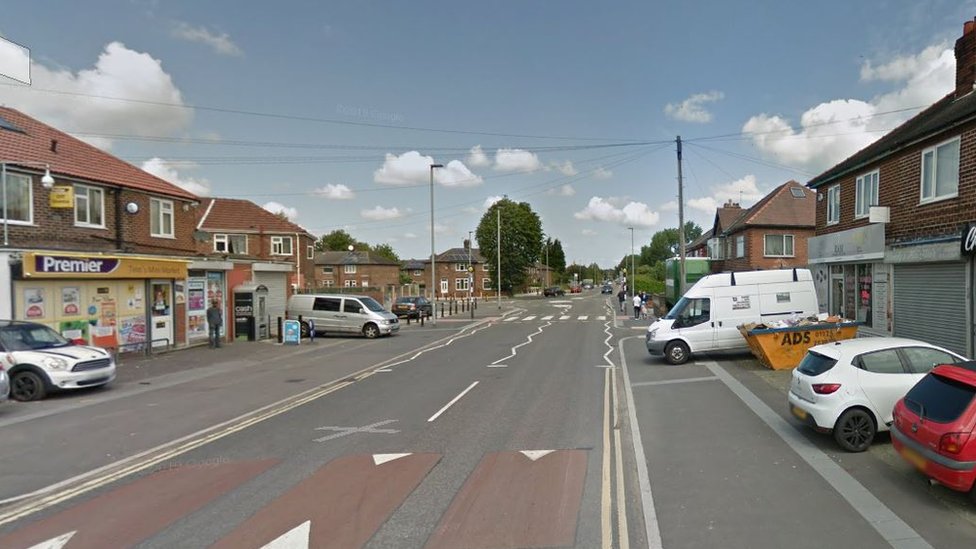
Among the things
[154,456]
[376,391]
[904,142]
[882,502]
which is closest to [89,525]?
[154,456]

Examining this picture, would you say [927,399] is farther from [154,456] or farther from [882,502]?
[154,456]

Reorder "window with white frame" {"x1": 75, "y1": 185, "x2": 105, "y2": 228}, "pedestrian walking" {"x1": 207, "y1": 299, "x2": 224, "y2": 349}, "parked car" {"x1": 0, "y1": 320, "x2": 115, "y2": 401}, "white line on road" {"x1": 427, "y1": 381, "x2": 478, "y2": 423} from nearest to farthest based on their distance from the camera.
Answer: "white line on road" {"x1": 427, "y1": 381, "x2": 478, "y2": 423}
"parked car" {"x1": 0, "y1": 320, "x2": 115, "y2": 401}
"window with white frame" {"x1": 75, "y1": 185, "x2": 105, "y2": 228}
"pedestrian walking" {"x1": 207, "y1": 299, "x2": 224, "y2": 349}

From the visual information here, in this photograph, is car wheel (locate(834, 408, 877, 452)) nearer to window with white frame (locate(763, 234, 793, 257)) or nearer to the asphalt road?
the asphalt road

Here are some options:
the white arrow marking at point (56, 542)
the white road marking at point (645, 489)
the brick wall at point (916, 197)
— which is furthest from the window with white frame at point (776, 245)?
the white arrow marking at point (56, 542)

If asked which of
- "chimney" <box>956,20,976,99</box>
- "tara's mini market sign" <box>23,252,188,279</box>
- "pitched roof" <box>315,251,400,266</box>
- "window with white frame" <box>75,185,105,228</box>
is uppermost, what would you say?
"chimney" <box>956,20,976,99</box>

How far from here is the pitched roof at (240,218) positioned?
40750 millimetres

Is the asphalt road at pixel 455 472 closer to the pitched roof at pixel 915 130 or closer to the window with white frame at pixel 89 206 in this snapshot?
the pitched roof at pixel 915 130

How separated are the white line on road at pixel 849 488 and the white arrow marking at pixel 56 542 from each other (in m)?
7.36

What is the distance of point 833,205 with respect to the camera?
64.0ft

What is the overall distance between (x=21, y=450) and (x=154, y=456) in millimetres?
2253

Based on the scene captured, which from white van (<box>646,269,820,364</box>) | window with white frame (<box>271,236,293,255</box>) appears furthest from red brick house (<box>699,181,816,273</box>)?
window with white frame (<box>271,236,293,255</box>)

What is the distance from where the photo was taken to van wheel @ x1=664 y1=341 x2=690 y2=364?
15602 millimetres

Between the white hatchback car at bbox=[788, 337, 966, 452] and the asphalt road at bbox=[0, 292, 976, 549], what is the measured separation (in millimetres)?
346

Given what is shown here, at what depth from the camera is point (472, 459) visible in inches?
283
